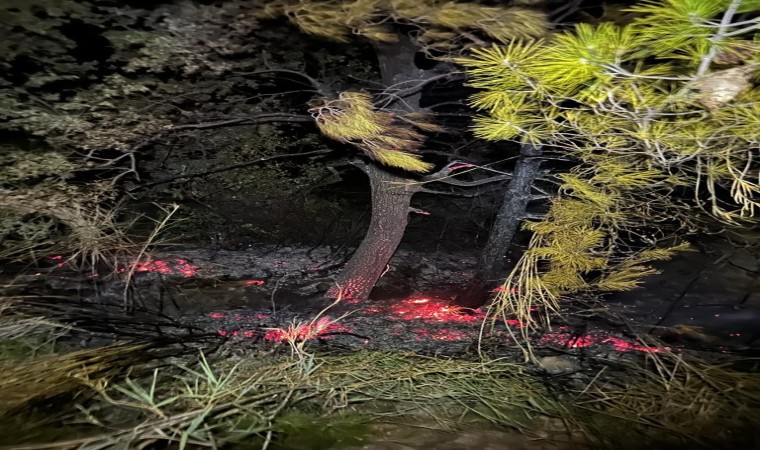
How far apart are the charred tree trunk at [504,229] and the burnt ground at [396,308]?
0.19 meters

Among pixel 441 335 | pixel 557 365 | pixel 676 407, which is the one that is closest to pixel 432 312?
pixel 441 335

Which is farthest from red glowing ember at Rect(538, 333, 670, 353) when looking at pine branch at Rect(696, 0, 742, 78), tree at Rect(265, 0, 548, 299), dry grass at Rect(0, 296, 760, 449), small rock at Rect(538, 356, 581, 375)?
pine branch at Rect(696, 0, 742, 78)

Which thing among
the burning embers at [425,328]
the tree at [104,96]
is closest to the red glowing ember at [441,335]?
the burning embers at [425,328]

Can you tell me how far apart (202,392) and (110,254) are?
1743 millimetres

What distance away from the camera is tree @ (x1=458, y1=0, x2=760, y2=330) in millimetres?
1004

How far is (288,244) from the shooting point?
4066mm

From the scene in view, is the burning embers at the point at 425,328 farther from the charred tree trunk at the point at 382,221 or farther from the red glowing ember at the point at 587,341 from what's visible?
the charred tree trunk at the point at 382,221

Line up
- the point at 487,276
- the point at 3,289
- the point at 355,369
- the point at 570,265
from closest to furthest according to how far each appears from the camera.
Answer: the point at 355,369
the point at 3,289
the point at 570,265
the point at 487,276

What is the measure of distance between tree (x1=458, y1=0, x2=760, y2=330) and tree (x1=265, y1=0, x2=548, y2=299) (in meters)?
0.21

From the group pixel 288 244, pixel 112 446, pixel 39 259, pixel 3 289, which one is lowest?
pixel 288 244

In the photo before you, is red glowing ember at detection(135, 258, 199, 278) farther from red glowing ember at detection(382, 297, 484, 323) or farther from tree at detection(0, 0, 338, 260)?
red glowing ember at detection(382, 297, 484, 323)

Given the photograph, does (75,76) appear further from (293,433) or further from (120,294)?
(293,433)

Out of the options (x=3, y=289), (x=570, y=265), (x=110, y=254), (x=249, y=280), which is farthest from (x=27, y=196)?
(x=570, y=265)

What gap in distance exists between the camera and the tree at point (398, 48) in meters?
1.50
